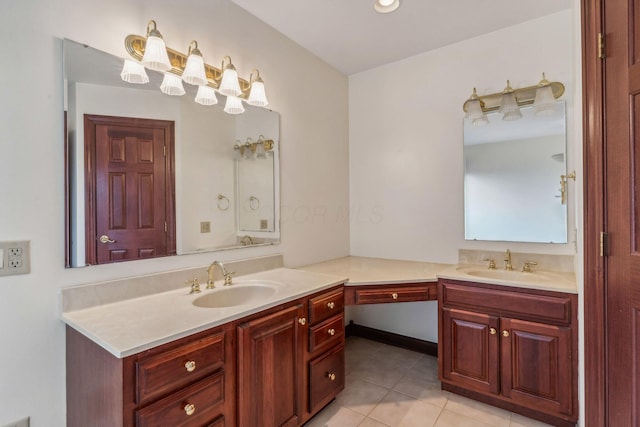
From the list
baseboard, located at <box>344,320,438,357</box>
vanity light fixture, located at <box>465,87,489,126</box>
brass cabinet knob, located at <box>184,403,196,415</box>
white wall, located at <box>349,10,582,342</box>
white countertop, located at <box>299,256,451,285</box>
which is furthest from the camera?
baseboard, located at <box>344,320,438,357</box>

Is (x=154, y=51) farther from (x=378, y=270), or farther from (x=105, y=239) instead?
(x=378, y=270)

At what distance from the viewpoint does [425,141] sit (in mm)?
2627

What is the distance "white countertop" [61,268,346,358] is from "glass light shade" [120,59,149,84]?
41.6 inches

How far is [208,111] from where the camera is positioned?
1831mm

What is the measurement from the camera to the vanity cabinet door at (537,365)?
1.68 metres

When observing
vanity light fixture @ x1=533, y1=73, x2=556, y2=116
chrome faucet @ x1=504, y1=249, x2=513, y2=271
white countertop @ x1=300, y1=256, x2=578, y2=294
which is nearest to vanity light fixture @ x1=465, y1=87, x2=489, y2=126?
vanity light fixture @ x1=533, y1=73, x2=556, y2=116

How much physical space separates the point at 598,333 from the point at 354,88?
261 centimetres

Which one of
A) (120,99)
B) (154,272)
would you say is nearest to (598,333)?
(154,272)

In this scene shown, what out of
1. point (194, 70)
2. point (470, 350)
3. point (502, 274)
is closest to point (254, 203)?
point (194, 70)

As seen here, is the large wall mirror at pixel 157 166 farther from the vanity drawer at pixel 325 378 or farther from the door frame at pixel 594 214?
the door frame at pixel 594 214

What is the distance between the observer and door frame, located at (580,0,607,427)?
45.1 inches

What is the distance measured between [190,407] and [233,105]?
1.61 metres

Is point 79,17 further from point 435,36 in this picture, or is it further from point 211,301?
point 435,36

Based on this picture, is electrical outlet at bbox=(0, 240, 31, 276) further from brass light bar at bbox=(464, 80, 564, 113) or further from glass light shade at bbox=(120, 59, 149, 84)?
brass light bar at bbox=(464, 80, 564, 113)
